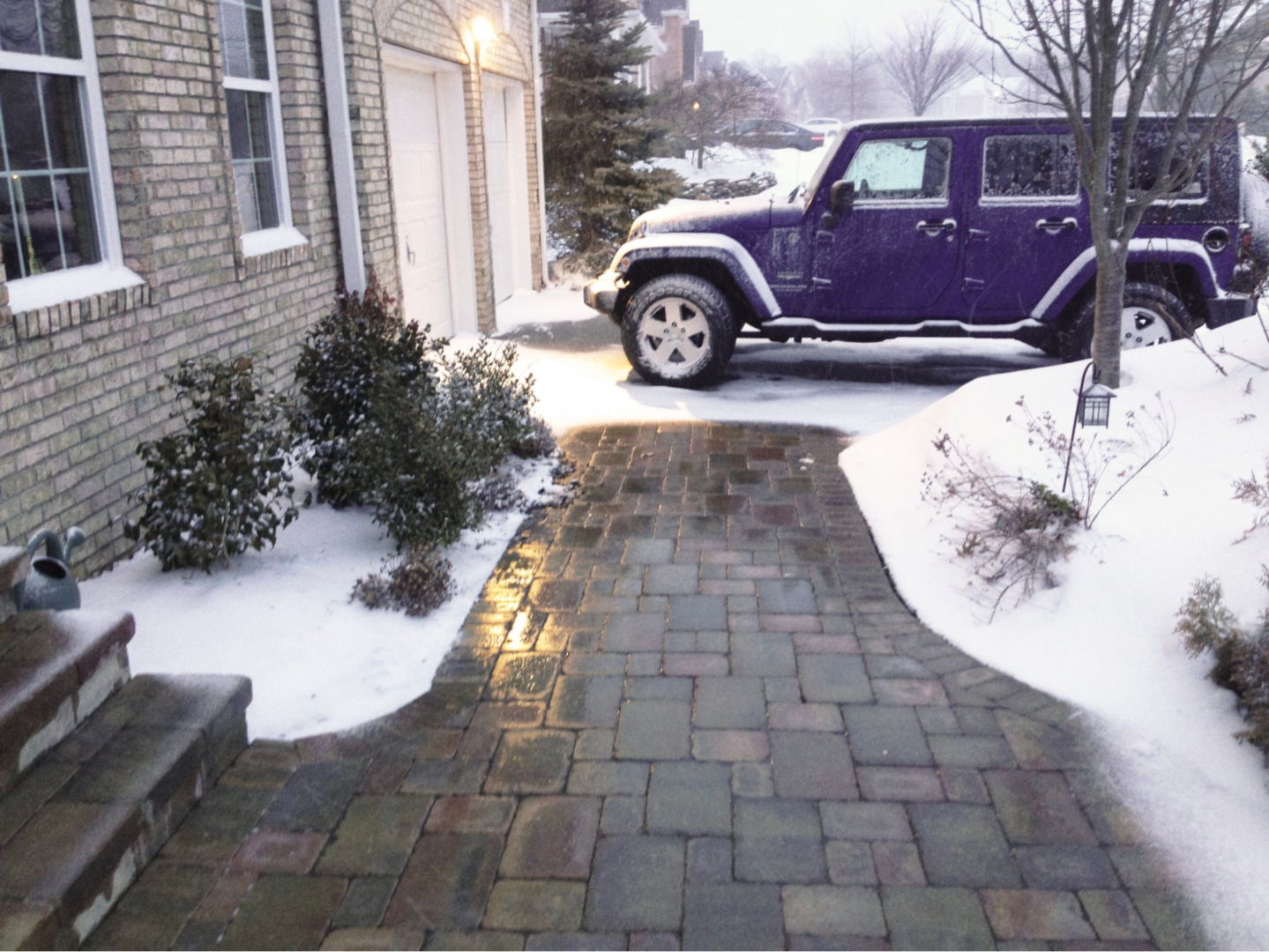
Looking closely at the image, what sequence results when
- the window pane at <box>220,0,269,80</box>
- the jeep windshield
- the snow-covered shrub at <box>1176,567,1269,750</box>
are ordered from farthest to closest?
the jeep windshield → the window pane at <box>220,0,269,80</box> → the snow-covered shrub at <box>1176,567,1269,750</box>

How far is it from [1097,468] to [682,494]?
2160 mm

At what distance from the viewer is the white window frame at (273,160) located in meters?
6.16

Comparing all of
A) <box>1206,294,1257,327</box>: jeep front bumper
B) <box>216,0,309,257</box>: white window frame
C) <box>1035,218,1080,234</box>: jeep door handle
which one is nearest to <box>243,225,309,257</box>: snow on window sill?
<box>216,0,309,257</box>: white window frame

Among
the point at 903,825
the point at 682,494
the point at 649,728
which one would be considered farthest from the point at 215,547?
the point at 903,825

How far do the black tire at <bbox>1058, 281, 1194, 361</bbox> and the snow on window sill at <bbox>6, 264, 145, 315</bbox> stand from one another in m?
6.19

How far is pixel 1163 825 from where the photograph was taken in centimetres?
293

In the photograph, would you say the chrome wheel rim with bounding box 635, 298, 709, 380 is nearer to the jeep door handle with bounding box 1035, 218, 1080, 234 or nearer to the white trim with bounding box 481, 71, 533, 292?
the jeep door handle with bounding box 1035, 218, 1080, 234

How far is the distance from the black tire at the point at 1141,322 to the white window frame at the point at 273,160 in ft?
17.9

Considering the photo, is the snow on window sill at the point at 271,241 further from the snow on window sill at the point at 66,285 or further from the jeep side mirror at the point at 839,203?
the jeep side mirror at the point at 839,203

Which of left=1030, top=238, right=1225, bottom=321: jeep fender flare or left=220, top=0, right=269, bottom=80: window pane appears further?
left=1030, top=238, right=1225, bottom=321: jeep fender flare

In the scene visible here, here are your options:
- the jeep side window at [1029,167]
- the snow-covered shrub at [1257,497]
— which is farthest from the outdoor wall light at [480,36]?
the snow-covered shrub at [1257,497]

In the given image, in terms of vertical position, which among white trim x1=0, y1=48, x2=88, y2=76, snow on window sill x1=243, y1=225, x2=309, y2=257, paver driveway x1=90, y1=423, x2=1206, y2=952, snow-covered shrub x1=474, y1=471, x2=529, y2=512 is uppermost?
white trim x1=0, y1=48, x2=88, y2=76

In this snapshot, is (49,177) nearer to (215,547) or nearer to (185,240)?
(185,240)

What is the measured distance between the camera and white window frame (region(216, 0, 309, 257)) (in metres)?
6.16
